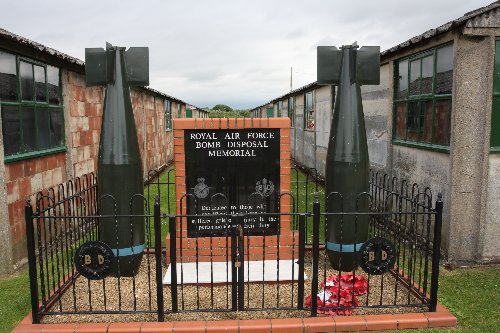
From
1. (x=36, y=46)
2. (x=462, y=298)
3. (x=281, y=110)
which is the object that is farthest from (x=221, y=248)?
(x=281, y=110)

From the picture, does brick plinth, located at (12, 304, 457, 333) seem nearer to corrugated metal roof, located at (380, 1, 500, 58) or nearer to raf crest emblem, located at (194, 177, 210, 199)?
raf crest emblem, located at (194, 177, 210, 199)

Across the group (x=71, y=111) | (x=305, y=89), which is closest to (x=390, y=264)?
(x=71, y=111)

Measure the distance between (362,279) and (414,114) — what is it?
427 centimetres

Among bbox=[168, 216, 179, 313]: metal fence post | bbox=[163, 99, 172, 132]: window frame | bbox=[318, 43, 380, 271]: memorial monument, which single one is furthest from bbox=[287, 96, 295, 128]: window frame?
bbox=[168, 216, 179, 313]: metal fence post

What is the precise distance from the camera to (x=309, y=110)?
18.2m

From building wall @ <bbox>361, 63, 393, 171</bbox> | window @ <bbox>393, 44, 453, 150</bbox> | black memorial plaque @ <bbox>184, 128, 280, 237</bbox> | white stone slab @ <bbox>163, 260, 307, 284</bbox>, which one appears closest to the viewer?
white stone slab @ <bbox>163, 260, 307, 284</bbox>

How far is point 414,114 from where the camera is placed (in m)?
8.52

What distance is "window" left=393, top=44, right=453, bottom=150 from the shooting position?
7.12 metres

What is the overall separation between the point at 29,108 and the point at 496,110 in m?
7.85

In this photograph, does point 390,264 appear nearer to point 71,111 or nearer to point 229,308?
point 229,308

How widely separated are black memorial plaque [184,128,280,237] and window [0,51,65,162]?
115 inches

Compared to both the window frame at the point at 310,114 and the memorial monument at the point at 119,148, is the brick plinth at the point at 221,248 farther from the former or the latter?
the window frame at the point at 310,114

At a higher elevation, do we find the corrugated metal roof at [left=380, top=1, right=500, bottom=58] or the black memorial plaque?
the corrugated metal roof at [left=380, top=1, right=500, bottom=58]

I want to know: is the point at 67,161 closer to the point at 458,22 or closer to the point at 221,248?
the point at 221,248
